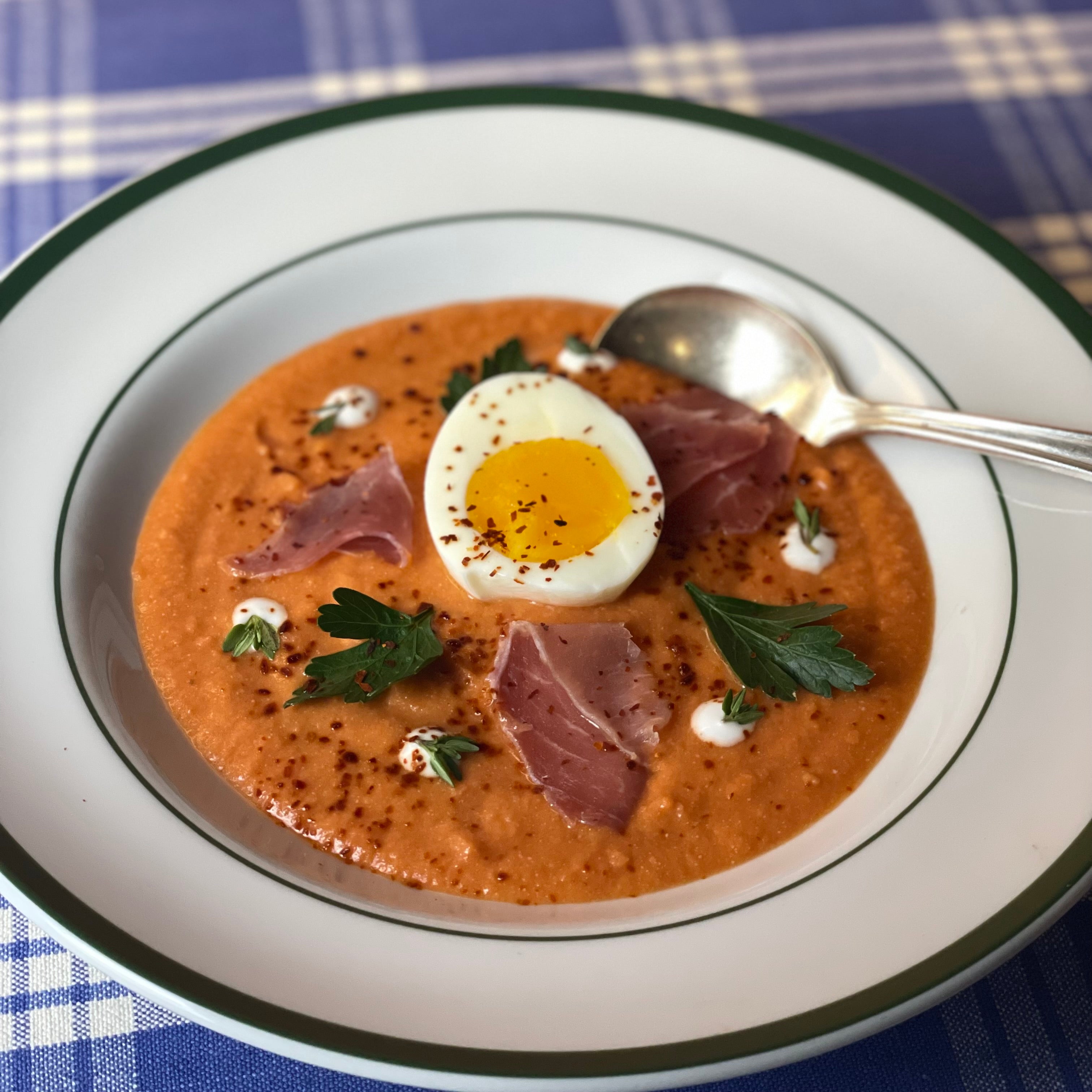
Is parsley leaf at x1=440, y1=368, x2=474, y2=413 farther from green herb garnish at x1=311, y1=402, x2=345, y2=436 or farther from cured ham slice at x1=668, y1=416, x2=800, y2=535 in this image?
cured ham slice at x1=668, y1=416, x2=800, y2=535

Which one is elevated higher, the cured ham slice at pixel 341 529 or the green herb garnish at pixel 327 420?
the green herb garnish at pixel 327 420

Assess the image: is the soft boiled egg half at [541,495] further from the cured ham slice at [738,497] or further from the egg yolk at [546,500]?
the cured ham slice at [738,497]

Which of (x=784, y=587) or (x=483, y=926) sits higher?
(x=784, y=587)

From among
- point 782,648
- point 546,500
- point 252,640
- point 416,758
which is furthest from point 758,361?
point 252,640

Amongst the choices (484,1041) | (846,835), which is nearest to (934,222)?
(846,835)

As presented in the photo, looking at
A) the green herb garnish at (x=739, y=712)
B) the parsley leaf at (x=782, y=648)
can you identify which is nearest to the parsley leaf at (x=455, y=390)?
the parsley leaf at (x=782, y=648)

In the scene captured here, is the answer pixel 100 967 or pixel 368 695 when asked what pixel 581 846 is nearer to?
pixel 368 695
